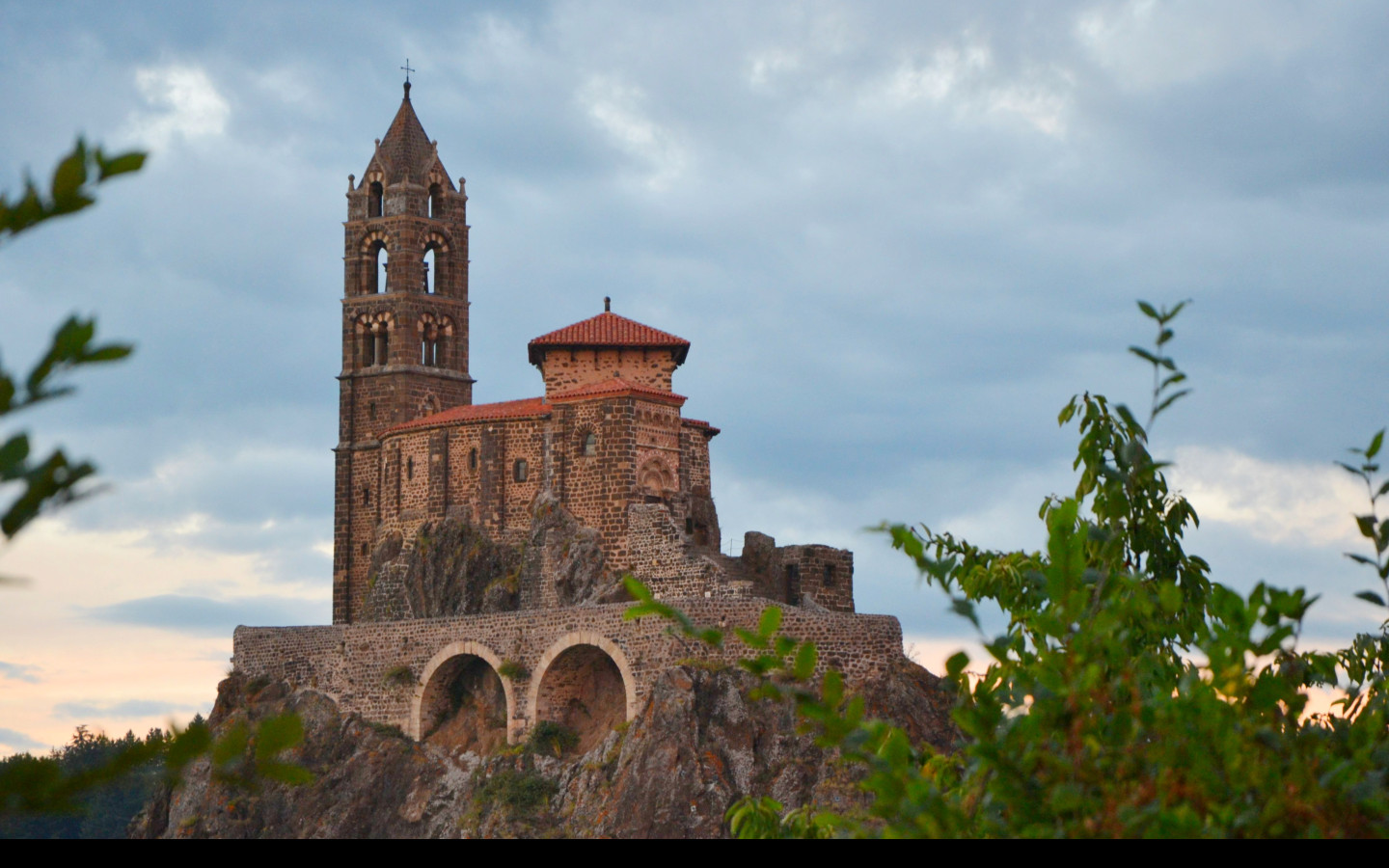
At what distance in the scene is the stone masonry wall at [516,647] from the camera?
4106 centimetres

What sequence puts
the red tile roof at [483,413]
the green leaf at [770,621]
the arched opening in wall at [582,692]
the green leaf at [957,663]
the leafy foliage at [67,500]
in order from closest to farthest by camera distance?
the leafy foliage at [67,500], the green leaf at [770,621], the green leaf at [957,663], the arched opening in wall at [582,692], the red tile roof at [483,413]

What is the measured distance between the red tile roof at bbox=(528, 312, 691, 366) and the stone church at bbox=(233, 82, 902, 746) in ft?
0.25

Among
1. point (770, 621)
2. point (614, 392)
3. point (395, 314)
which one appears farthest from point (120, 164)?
point (395, 314)

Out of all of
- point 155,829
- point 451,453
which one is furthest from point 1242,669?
point 155,829

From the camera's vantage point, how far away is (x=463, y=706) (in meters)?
47.5

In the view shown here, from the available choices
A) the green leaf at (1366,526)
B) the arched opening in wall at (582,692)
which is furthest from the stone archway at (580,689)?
the green leaf at (1366,526)

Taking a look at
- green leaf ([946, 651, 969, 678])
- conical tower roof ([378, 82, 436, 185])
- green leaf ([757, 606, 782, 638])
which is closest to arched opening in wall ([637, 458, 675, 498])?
conical tower roof ([378, 82, 436, 185])

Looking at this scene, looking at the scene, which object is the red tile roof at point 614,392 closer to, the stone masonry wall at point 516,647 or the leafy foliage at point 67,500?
the stone masonry wall at point 516,647

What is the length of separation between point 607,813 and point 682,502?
11380mm

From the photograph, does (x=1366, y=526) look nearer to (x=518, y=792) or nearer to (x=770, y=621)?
(x=770, y=621)

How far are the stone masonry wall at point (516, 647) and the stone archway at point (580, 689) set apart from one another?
10 cm

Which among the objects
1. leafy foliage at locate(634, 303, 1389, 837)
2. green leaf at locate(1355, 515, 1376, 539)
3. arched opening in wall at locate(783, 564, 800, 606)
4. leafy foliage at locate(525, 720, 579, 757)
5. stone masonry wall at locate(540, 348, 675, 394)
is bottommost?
leafy foliage at locate(634, 303, 1389, 837)

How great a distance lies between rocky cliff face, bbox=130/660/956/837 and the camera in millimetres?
38781

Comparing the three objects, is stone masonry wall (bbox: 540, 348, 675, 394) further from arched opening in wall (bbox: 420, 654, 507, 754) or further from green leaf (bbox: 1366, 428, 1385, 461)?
green leaf (bbox: 1366, 428, 1385, 461)
